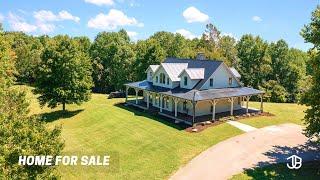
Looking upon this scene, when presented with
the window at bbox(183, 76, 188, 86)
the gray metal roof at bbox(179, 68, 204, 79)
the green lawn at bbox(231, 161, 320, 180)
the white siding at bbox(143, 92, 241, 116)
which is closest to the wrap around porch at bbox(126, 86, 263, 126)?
the white siding at bbox(143, 92, 241, 116)

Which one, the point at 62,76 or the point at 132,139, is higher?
the point at 62,76

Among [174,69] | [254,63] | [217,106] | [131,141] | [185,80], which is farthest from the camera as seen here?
[254,63]

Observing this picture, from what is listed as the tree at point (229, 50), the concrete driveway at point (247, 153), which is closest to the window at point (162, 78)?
the concrete driveway at point (247, 153)

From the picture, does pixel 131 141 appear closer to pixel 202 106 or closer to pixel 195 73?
pixel 202 106

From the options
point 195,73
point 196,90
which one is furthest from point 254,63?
point 196,90

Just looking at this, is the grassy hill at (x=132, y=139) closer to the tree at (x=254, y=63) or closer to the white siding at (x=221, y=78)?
the white siding at (x=221, y=78)

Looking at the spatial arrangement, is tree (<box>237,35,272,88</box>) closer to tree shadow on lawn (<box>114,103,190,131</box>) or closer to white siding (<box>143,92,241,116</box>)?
white siding (<box>143,92,241,116</box>)

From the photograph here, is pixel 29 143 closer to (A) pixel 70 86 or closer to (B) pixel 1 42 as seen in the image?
(B) pixel 1 42
